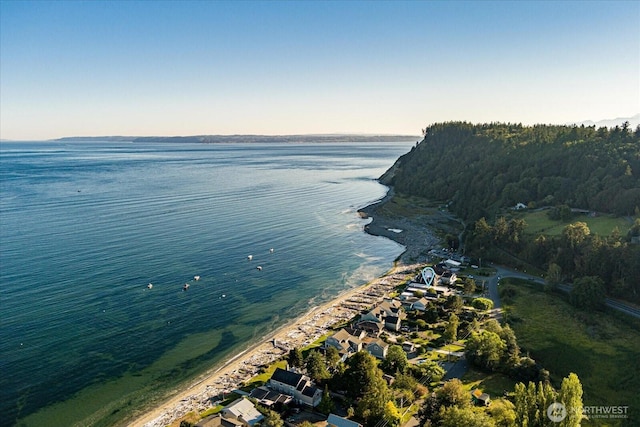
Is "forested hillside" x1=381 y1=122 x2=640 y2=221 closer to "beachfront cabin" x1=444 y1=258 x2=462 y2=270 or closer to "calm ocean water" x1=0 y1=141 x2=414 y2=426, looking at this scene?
"beachfront cabin" x1=444 y1=258 x2=462 y2=270

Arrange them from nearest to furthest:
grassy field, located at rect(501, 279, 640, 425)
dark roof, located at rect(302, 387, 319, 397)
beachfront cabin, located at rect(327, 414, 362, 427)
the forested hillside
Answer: beachfront cabin, located at rect(327, 414, 362, 427)
dark roof, located at rect(302, 387, 319, 397)
grassy field, located at rect(501, 279, 640, 425)
the forested hillside

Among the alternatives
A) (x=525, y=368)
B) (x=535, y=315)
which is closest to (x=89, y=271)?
(x=525, y=368)

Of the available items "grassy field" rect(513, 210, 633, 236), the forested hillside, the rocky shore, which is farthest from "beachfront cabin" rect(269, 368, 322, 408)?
the forested hillside

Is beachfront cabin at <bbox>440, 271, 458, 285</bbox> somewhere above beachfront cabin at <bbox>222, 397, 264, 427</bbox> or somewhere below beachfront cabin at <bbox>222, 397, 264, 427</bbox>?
below

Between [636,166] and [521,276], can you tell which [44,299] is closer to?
[521,276]

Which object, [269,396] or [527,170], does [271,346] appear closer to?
[269,396]

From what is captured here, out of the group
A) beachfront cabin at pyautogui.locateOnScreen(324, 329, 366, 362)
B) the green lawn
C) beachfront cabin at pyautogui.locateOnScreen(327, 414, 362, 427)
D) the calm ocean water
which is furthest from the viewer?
beachfront cabin at pyautogui.locateOnScreen(324, 329, 366, 362)
